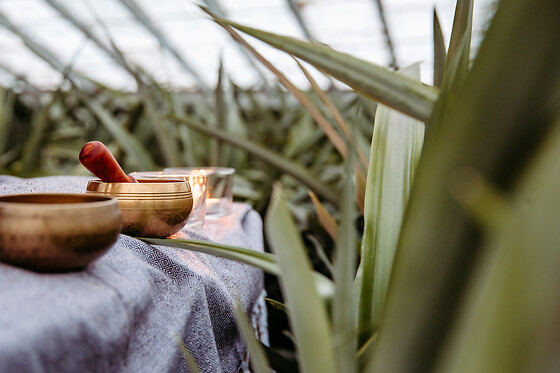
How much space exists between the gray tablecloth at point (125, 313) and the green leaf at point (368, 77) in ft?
0.54

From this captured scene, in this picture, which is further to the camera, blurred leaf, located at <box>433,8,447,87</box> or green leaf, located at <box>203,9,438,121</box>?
blurred leaf, located at <box>433,8,447,87</box>

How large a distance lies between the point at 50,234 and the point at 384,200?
0.21 meters

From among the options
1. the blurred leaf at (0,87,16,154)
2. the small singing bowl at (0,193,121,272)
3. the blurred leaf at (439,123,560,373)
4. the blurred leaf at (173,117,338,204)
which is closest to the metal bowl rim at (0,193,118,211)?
the small singing bowl at (0,193,121,272)

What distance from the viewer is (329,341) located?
0.69 ft

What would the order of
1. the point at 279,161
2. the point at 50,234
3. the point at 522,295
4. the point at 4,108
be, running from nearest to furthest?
the point at 522,295
the point at 50,234
the point at 279,161
the point at 4,108

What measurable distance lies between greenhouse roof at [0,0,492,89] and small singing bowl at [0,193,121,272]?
11.7ft

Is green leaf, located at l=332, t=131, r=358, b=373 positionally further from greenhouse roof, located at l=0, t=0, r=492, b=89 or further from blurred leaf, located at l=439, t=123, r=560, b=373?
greenhouse roof, located at l=0, t=0, r=492, b=89

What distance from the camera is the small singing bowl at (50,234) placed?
0.26 m

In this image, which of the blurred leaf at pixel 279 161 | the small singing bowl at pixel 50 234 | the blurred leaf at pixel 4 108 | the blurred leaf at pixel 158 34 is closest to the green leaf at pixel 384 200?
the small singing bowl at pixel 50 234

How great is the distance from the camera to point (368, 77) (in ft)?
0.86

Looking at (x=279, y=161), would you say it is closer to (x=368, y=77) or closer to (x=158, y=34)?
(x=368, y=77)

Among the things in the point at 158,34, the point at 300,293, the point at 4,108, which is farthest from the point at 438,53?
the point at 158,34

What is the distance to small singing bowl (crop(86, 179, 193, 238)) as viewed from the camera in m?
0.39

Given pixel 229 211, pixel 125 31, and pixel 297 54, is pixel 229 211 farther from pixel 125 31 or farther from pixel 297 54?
pixel 125 31
